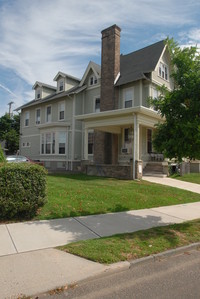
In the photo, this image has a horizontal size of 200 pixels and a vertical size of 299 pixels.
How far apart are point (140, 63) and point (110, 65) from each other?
2801 mm

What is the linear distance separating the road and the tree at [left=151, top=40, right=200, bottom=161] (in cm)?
317

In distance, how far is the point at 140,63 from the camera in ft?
68.1

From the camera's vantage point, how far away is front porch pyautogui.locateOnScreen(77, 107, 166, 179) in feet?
49.1

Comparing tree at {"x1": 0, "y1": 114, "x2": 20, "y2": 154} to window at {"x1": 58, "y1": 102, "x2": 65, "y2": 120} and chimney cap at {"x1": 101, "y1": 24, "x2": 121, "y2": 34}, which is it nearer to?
window at {"x1": 58, "y1": 102, "x2": 65, "y2": 120}

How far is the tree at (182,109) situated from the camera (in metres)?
6.60

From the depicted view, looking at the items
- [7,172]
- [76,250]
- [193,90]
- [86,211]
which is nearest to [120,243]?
[76,250]

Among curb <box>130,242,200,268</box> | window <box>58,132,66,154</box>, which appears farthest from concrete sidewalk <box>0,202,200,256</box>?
window <box>58,132,66,154</box>

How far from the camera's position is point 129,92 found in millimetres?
19281

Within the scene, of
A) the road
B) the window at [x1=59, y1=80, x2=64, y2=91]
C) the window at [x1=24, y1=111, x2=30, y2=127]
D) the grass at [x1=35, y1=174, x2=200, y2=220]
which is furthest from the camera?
the window at [x1=24, y1=111, x2=30, y2=127]

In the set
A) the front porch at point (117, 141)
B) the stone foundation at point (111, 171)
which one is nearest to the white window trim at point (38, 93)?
the front porch at point (117, 141)

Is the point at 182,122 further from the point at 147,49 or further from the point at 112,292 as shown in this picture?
the point at 147,49

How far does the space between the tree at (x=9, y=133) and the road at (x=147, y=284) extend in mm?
32852

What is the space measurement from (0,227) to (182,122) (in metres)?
5.38

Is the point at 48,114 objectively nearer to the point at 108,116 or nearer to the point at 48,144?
the point at 48,144
